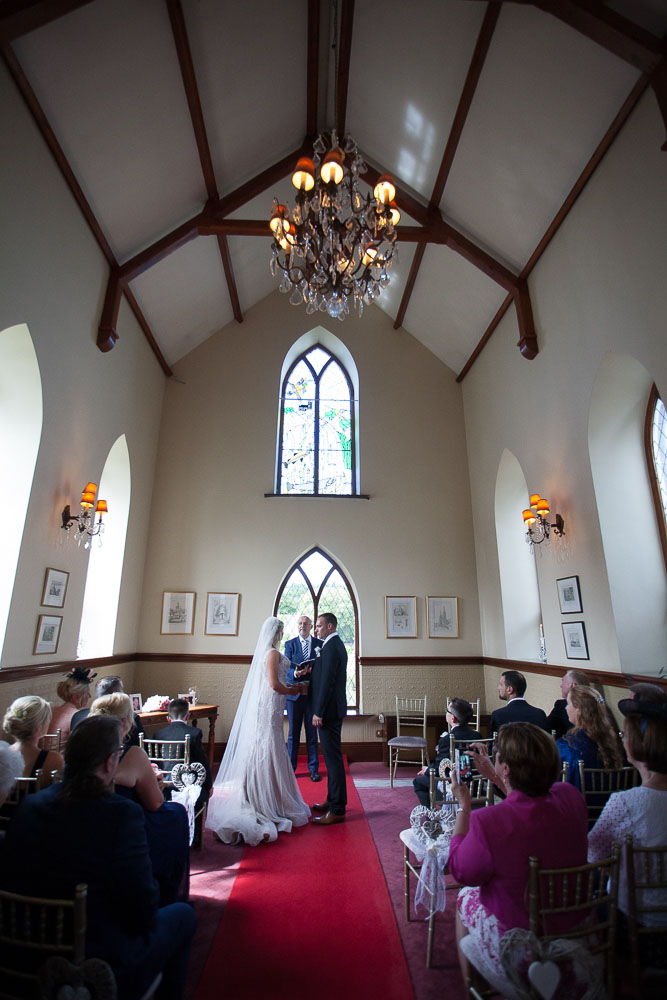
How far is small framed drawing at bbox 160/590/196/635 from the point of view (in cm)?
672

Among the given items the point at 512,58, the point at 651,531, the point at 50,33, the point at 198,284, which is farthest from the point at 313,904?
the point at 198,284

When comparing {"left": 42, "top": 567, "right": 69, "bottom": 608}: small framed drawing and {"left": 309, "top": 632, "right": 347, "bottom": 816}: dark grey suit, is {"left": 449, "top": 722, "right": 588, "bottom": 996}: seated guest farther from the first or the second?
{"left": 42, "top": 567, "right": 69, "bottom": 608}: small framed drawing

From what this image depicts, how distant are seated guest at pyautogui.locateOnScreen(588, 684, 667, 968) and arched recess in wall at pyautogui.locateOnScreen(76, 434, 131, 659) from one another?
5.33m

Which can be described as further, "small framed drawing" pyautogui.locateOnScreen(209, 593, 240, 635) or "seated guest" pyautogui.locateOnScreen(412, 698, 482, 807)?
"small framed drawing" pyautogui.locateOnScreen(209, 593, 240, 635)

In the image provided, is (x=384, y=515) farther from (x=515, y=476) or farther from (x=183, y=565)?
(x=183, y=565)

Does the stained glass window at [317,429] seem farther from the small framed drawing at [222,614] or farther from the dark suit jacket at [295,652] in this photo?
the dark suit jacket at [295,652]

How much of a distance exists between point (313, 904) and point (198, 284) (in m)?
6.53

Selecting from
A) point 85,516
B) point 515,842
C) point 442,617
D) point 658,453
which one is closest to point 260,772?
point 85,516

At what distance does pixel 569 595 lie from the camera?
16.1 ft

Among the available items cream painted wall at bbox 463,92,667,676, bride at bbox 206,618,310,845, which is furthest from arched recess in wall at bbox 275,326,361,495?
bride at bbox 206,618,310,845

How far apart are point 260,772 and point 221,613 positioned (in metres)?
2.95

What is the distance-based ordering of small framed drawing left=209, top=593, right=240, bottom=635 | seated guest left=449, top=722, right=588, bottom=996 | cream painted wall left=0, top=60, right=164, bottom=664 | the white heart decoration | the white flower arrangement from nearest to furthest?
1. the white heart decoration
2. seated guest left=449, top=722, right=588, bottom=996
3. cream painted wall left=0, top=60, right=164, bottom=664
4. the white flower arrangement
5. small framed drawing left=209, top=593, right=240, bottom=635

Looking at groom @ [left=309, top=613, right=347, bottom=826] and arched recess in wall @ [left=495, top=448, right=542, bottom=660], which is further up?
arched recess in wall @ [left=495, top=448, right=542, bottom=660]

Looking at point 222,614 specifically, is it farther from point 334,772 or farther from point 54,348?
point 54,348
